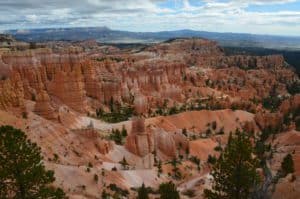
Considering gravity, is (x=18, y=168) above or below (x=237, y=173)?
above

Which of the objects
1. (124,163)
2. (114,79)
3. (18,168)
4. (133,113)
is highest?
(18,168)

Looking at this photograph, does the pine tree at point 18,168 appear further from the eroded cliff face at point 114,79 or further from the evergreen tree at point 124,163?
the eroded cliff face at point 114,79

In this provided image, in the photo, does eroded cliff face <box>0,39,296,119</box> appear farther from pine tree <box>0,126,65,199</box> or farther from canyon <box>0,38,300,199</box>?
pine tree <box>0,126,65,199</box>

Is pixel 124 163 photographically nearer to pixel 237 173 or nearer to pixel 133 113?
pixel 237 173

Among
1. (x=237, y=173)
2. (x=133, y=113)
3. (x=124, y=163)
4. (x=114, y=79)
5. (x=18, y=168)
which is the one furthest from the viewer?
(x=114, y=79)

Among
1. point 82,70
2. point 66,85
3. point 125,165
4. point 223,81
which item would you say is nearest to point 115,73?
point 82,70

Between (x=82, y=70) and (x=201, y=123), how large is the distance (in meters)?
23.5

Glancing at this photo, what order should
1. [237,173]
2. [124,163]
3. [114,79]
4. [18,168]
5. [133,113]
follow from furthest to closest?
[114,79] → [133,113] → [124,163] → [237,173] → [18,168]

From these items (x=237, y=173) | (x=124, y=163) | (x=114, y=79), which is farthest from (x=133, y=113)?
(x=237, y=173)

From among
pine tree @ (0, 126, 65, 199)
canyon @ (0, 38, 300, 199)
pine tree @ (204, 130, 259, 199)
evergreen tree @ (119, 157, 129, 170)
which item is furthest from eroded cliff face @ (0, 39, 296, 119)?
pine tree @ (204, 130, 259, 199)

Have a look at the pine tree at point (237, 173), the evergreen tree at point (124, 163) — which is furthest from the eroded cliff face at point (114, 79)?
the pine tree at point (237, 173)

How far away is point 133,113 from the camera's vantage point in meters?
75.2

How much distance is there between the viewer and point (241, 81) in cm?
11994

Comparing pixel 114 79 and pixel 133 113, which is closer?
pixel 133 113
